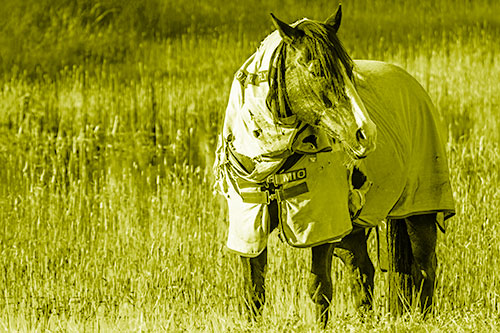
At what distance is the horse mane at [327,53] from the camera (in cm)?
490

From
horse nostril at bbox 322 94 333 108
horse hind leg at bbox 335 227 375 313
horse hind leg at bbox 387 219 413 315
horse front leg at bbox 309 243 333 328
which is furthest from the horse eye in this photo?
horse hind leg at bbox 387 219 413 315

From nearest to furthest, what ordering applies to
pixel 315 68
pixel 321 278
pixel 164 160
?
pixel 315 68 → pixel 321 278 → pixel 164 160

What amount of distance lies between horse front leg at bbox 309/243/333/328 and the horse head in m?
0.59

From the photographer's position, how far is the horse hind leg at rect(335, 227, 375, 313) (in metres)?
6.42

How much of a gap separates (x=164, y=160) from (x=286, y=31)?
5.05 metres

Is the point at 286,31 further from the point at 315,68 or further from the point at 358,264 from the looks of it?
the point at 358,264

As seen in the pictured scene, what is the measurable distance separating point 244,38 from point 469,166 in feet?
24.2

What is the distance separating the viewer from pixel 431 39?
1638 centimetres

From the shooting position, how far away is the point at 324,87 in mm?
4914

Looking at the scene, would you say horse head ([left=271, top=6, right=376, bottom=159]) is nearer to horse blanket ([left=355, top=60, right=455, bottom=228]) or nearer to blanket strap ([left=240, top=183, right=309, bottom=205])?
A: blanket strap ([left=240, top=183, right=309, bottom=205])

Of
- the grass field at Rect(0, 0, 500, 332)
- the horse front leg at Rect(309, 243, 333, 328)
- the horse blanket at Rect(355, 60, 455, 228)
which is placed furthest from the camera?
the grass field at Rect(0, 0, 500, 332)

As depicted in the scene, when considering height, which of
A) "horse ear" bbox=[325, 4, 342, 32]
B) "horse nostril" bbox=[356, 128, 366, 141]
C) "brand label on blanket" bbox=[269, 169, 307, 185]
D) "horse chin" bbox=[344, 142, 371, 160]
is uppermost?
"horse ear" bbox=[325, 4, 342, 32]

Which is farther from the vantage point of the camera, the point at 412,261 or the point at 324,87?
the point at 412,261

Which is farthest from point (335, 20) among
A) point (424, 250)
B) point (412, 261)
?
point (412, 261)
